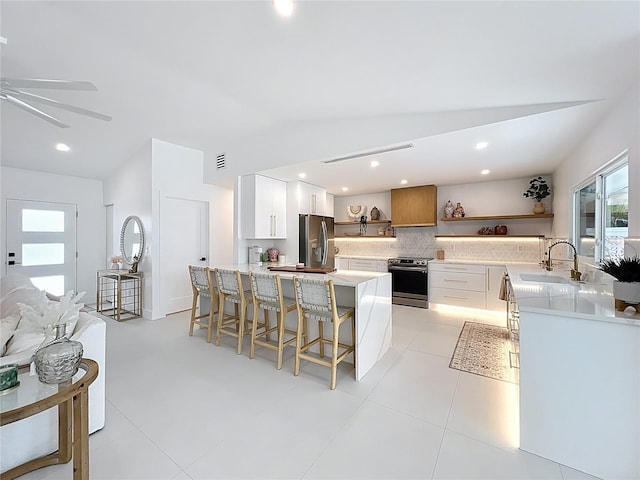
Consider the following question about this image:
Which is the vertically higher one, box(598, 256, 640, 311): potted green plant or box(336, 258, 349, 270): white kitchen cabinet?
box(598, 256, 640, 311): potted green plant

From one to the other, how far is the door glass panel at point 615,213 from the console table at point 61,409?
12.3 ft

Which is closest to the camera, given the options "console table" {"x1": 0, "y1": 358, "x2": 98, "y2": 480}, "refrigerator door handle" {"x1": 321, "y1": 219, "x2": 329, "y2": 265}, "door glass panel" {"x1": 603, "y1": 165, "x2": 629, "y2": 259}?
"console table" {"x1": 0, "y1": 358, "x2": 98, "y2": 480}

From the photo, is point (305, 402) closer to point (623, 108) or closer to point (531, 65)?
point (531, 65)

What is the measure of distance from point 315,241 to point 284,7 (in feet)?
11.5

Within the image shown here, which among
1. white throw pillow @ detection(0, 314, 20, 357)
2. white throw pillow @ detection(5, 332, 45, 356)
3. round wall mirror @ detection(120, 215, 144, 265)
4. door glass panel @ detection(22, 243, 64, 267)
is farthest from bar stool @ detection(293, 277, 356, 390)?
door glass panel @ detection(22, 243, 64, 267)

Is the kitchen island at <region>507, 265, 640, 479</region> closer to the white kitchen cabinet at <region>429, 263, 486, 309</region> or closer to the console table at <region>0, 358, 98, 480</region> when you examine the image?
the console table at <region>0, 358, 98, 480</region>

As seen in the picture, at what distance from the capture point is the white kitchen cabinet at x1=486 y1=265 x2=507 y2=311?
426cm

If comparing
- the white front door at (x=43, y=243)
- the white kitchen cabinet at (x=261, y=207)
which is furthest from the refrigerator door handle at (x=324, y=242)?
the white front door at (x=43, y=243)

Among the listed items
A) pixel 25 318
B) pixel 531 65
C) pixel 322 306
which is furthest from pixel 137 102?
pixel 531 65

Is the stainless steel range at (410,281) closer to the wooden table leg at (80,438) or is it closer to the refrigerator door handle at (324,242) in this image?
the refrigerator door handle at (324,242)

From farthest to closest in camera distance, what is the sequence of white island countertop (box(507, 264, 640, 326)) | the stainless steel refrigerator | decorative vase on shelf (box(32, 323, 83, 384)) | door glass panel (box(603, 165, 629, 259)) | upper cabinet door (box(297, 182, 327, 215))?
upper cabinet door (box(297, 182, 327, 215)), the stainless steel refrigerator, door glass panel (box(603, 165, 629, 259)), white island countertop (box(507, 264, 640, 326)), decorative vase on shelf (box(32, 323, 83, 384))

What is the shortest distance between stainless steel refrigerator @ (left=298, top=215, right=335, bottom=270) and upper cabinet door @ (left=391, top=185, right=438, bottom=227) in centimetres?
137

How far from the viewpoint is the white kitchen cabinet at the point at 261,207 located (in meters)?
4.23

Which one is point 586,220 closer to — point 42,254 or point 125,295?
point 125,295
